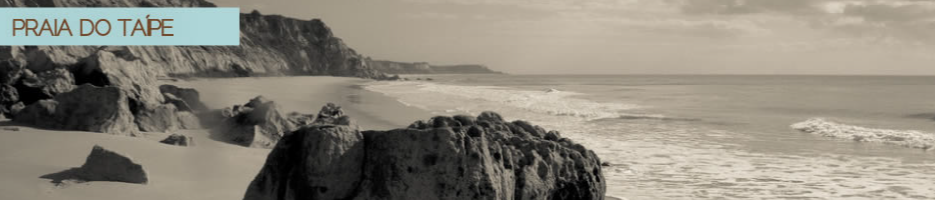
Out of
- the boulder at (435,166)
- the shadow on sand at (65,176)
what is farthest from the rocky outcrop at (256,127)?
the boulder at (435,166)

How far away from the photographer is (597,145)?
41.9 ft

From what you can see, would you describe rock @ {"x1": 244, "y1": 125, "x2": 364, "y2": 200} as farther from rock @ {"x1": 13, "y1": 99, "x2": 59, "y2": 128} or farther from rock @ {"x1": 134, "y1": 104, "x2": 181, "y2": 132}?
rock @ {"x1": 134, "y1": 104, "x2": 181, "y2": 132}

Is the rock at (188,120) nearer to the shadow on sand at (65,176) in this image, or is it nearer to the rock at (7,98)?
the rock at (7,98)

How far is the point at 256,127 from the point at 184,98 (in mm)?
4340

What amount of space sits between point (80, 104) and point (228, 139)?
1.99 m

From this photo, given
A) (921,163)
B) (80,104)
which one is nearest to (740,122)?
(921,163)

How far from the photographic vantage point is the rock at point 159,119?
9883mm

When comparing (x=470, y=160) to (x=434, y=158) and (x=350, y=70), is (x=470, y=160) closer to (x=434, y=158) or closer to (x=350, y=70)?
(x=434, y=158)

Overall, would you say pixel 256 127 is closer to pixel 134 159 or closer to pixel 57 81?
pixel 134 159

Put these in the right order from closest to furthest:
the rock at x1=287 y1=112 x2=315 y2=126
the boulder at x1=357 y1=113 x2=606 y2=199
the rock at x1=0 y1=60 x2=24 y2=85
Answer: the boulder at x1=357 y1=113 x2=606 y2=199
the rock at x1=0 y1=60 x2=24 y2=85
the rock at x1=287 y1=112 x2=315 y2=126

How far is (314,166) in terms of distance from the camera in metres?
4.23

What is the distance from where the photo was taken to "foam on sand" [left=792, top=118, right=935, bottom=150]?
48.0 ft

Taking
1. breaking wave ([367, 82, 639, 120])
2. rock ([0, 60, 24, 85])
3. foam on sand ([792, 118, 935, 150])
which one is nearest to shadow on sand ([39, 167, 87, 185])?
rock ([0, 60, 24, 85])

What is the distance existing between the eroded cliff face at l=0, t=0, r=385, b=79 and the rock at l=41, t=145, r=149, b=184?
40005 mm
